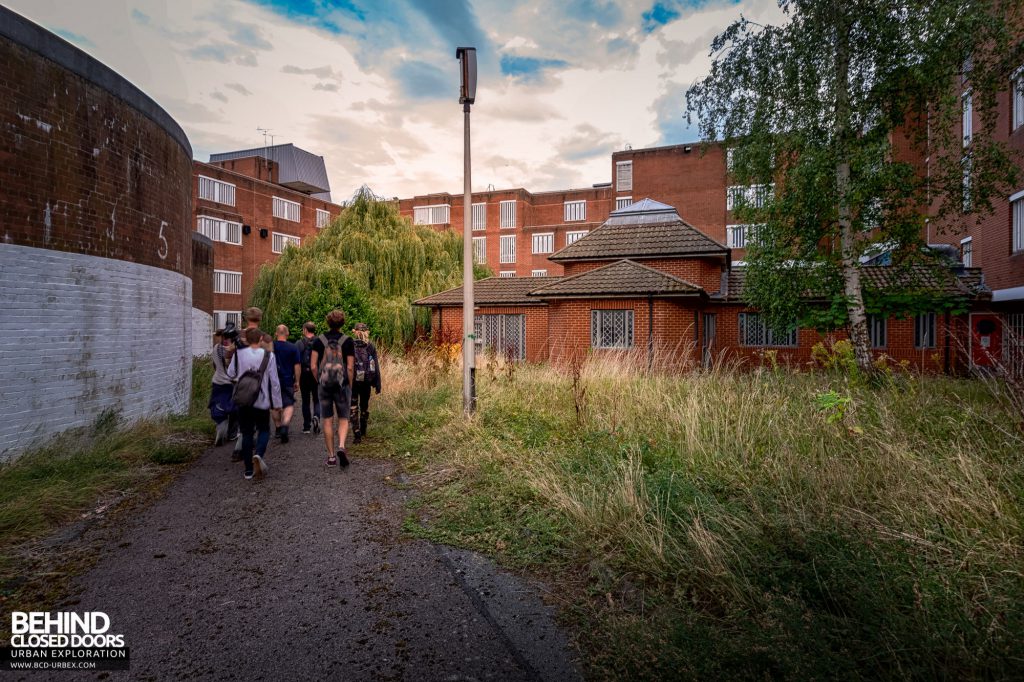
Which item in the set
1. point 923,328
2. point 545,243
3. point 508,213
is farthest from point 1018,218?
point 508,213

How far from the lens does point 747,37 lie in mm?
14117

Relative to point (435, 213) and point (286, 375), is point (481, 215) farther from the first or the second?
point (286, 375)

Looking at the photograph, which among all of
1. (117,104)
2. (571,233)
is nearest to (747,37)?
(117,104)

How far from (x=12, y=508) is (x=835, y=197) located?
15586mm

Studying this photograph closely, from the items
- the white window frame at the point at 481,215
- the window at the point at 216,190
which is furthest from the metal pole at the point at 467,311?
the white window frame at the point at 481,215

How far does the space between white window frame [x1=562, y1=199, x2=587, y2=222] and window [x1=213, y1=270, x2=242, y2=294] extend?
26.2 m

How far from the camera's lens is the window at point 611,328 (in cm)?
1880

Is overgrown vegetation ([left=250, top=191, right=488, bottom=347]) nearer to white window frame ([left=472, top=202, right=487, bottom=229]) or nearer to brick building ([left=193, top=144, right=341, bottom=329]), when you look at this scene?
brick building ([left=193, top=144, right=341, bottom=329])

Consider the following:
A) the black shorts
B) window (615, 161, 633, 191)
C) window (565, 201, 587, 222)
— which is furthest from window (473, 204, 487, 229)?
the black shorts

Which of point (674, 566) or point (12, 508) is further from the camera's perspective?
point (12, 508)

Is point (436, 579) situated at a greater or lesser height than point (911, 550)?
lesser

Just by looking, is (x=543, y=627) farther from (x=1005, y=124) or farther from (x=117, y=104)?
(x=1005, y=124)

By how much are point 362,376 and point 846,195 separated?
37.8ft

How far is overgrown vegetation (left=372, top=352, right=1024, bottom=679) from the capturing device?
2.68 m
